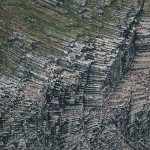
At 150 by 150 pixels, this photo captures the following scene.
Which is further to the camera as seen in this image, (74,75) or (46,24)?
(46,24)

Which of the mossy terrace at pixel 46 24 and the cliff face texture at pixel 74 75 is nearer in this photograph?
the cliff face texture at pixel 74 75

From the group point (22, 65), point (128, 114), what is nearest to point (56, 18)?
point (22, 65)

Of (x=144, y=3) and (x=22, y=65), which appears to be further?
(x=144, y=3)

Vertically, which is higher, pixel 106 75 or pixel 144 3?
pixel 144 3

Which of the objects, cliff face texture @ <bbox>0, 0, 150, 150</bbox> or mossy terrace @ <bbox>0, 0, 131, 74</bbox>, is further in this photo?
mossy terrace @ <bbox>0, 0, 131, 74</bbox>

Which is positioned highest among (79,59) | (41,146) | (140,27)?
(140,27)

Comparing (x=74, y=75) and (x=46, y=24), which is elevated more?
(x=46, y=24)

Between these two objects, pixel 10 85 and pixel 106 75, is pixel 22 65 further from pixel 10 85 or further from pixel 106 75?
pixel 106 75
